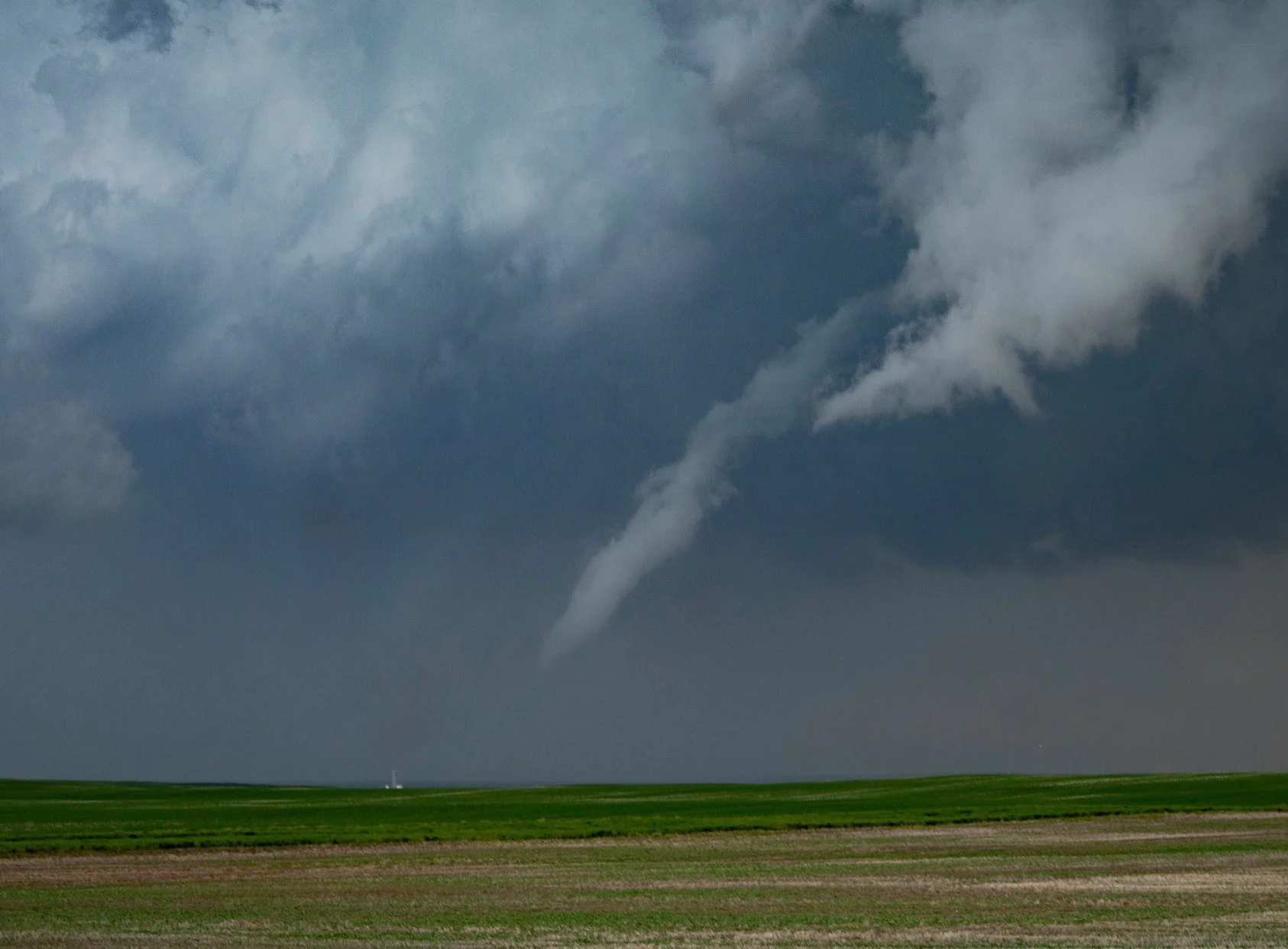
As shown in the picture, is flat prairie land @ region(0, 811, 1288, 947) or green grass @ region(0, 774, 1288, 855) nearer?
flat prairie land @ region(0, 811, 1288, 947)

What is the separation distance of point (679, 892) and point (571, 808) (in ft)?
191

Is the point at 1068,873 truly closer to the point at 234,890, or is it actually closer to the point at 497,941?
the point at 497,941

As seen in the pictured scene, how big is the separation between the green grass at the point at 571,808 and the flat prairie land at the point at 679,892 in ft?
22.0

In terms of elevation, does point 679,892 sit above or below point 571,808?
below

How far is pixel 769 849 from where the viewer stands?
2315 inches

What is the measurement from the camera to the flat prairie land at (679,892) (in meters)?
32.4

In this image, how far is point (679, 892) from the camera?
137 feet

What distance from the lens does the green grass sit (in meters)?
69.5

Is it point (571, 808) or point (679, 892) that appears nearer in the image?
point (679, 892)

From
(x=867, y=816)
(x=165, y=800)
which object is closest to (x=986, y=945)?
(x=867, y=816)

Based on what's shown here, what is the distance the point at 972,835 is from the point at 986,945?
38.4 metres

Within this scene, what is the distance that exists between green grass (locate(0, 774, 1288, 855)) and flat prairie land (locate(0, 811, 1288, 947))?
263 inches

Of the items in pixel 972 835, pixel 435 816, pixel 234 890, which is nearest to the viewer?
pixel 234 890

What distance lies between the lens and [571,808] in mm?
98812
